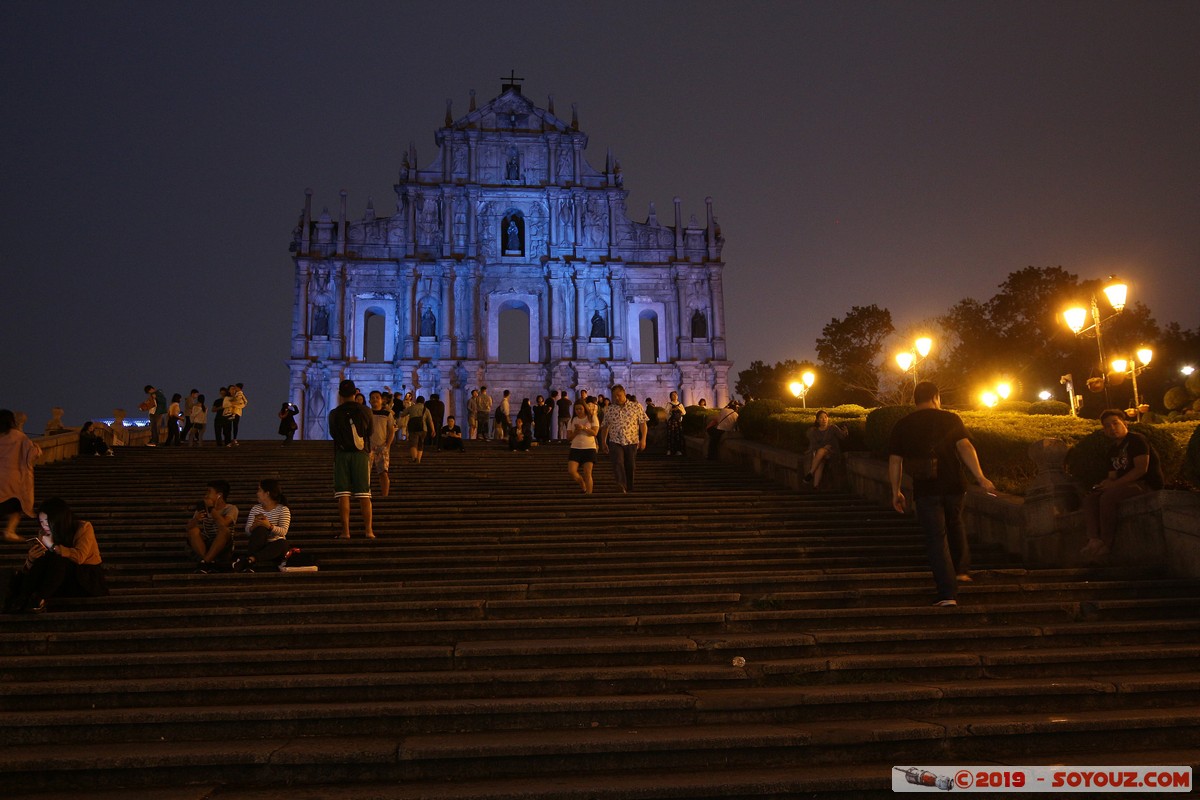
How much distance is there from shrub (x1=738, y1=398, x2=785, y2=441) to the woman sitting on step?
11.9 m

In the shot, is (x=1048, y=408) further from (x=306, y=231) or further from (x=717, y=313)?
(x=306, y=231)

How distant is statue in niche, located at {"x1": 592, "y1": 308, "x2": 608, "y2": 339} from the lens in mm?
43500

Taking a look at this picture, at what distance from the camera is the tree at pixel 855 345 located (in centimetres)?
5566

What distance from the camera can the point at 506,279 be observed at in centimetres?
4366

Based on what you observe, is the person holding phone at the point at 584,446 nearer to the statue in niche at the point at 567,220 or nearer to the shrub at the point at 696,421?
the shrub at the point at 696,421

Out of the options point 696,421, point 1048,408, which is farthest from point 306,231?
point 1048,408

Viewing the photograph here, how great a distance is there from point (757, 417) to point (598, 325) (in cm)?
2442

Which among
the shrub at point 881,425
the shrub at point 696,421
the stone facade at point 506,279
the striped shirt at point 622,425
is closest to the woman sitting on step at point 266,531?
the striped shirt at point 622,425

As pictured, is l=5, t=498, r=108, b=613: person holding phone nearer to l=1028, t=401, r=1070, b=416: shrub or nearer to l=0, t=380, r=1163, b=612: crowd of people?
l=0, t=380, r=1163, b=612: crowd of people

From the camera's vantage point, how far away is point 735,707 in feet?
19.1

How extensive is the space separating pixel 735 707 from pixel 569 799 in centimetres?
137

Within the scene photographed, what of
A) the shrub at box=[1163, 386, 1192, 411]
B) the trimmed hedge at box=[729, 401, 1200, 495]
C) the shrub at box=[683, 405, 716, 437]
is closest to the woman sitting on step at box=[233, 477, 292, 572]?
the trimmed hedge at box=[729, 401, 1200, 495]

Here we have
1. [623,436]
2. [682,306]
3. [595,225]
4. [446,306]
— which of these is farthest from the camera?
[682,306]

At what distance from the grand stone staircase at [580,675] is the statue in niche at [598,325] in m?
33.7
